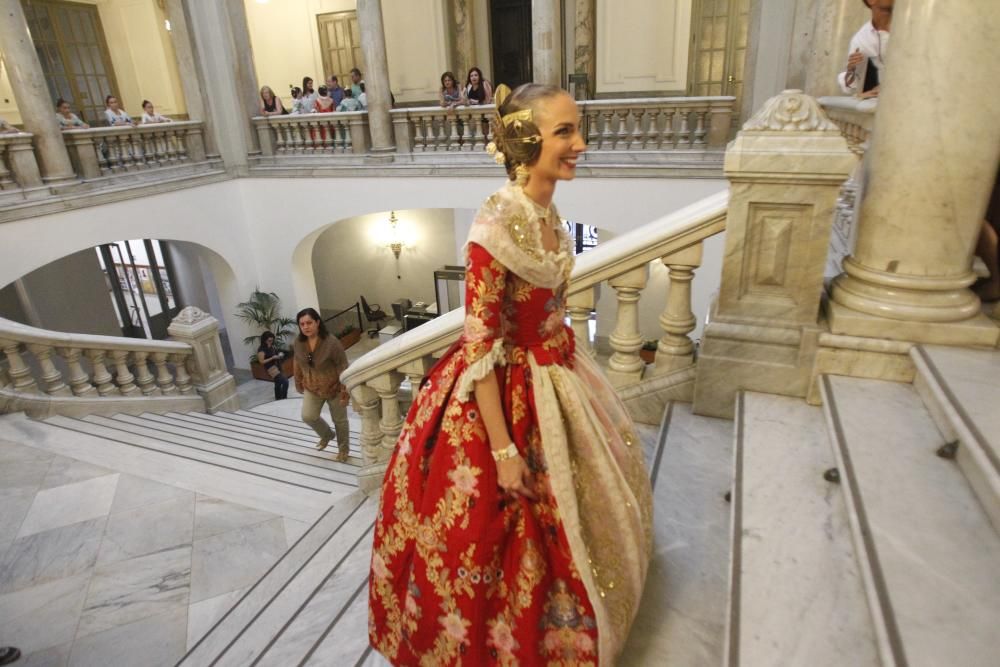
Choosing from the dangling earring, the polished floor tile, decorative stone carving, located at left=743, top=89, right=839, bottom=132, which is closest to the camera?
the dangling earring

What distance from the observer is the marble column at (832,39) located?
432 centimetres

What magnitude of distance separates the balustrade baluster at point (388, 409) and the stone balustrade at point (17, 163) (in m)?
6.47

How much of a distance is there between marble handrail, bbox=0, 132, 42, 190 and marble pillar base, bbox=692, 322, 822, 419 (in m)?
8.13

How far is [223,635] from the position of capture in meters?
2.56

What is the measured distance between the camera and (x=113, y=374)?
21.2 feet

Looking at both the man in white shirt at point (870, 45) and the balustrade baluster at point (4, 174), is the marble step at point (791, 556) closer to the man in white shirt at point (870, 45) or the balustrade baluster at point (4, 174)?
the man in white shirt at point (870, 45)

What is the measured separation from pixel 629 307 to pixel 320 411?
10.3ft

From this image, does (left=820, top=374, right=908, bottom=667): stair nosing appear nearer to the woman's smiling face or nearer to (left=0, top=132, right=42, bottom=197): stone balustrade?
the woman's smiling face

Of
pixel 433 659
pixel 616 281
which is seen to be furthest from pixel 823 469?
pixel 433 659

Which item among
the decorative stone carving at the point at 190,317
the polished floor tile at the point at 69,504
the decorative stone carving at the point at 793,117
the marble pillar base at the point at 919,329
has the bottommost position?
the polished floor tile at the point at 69,504

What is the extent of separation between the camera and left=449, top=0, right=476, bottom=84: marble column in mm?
11039

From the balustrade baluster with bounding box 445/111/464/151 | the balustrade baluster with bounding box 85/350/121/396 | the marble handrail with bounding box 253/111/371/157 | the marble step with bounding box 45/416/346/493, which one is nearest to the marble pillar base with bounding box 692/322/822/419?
the marble step with bounding box 45/416/346/493

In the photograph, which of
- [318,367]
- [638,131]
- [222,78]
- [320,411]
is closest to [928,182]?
[318,367]

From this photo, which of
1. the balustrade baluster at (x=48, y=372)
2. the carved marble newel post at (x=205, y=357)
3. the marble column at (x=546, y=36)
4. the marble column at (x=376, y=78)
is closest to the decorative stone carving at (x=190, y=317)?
the carved marble newel post at (x=205, y=357)
